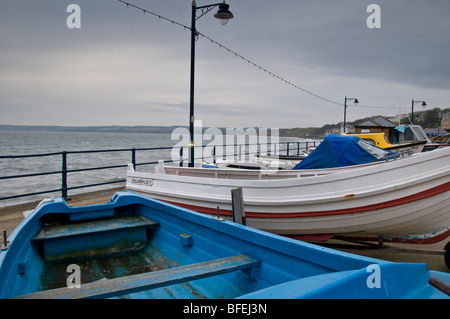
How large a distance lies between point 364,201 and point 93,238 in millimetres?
3627

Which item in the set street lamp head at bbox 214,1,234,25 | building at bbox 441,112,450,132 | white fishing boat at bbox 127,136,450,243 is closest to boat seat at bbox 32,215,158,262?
white fishing boat at bbox 127,136,450,243

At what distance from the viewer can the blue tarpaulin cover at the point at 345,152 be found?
6.48 m

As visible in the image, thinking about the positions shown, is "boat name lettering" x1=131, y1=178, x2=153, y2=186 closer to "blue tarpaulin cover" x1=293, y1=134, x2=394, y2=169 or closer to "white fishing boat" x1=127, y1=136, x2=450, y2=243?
"white fishing boat" x1=127, y1=136, x2=450, y2=243

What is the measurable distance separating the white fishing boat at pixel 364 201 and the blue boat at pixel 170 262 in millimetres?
1765

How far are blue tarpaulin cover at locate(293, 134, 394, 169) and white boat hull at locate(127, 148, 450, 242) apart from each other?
1298 mm

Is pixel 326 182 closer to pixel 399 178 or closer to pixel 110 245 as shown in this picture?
pixel 399 178

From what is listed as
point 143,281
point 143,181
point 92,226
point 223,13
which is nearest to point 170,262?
point 92,226

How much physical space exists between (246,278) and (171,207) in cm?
161

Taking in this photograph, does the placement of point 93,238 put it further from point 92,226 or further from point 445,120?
point 445,120

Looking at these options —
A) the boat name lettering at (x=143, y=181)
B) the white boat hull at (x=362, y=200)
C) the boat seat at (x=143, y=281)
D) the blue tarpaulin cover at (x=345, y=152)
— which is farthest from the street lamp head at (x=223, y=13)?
the boat seat at (x=143, y=281)

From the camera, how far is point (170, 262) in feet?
14.0

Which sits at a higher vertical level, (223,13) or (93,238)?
(223,13)
